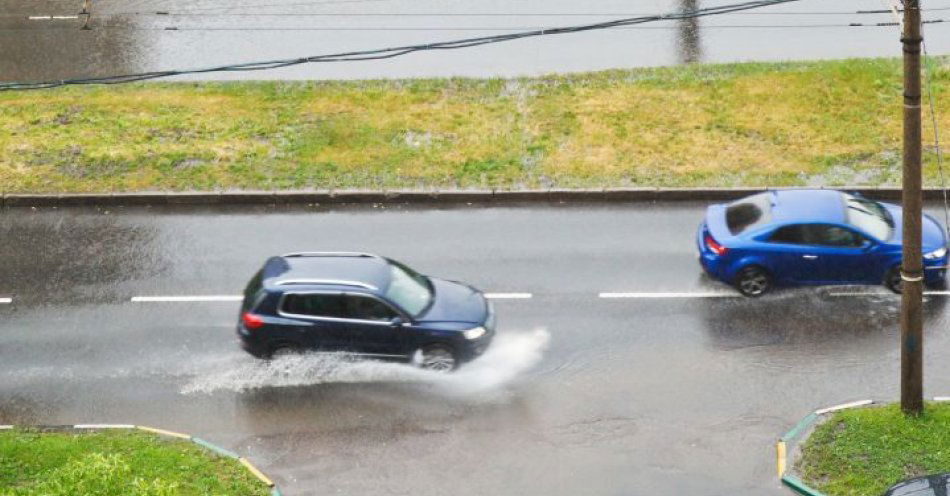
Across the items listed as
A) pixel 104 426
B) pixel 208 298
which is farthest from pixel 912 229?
pixel 104 426

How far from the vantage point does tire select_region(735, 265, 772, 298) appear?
18.9 m

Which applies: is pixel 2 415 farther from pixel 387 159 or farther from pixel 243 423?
pixel 387 159

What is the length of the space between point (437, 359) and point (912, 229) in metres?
6.93

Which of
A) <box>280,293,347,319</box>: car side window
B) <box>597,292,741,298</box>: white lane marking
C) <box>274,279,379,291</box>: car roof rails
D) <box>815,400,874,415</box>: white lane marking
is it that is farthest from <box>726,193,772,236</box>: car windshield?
<box>280,293,347,319</box>: car side window

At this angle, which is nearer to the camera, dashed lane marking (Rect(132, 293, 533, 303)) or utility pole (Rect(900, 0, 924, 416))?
utility pole (Rect(900, 0, 924, 416))

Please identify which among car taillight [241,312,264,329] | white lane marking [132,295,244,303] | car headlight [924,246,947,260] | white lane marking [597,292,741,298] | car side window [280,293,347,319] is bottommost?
white lane marking [597,292,741,298]

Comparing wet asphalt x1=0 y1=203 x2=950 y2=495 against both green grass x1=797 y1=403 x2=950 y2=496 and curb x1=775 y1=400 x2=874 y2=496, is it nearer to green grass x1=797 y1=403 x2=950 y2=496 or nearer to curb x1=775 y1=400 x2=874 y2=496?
curb x1=775 y1=400 x2=874 y2=496

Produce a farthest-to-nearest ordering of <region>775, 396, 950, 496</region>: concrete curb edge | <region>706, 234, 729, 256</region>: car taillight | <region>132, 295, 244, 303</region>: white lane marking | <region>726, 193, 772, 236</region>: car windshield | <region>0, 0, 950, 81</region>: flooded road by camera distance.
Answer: <region>0, 0, 950, 81</region>: flooded road < <region>132, 295, 244, 303</region>: white lane marking < <region>726, 193, 772, 236</region>: car windshield < <region>706, 234, 729, 256</region>: car taillight < <region>775, 396, 950, 496</region>: concrete curb edge

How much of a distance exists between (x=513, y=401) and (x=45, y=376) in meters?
7.13

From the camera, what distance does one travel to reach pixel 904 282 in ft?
49.2

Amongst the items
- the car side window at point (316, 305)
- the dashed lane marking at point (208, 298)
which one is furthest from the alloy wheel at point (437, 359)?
the dashed lane marking at point (208, 298)

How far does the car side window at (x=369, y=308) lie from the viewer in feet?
55.7

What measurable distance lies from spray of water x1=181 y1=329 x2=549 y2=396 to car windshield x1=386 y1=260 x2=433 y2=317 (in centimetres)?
92

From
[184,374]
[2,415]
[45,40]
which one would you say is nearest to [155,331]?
[184,374]
